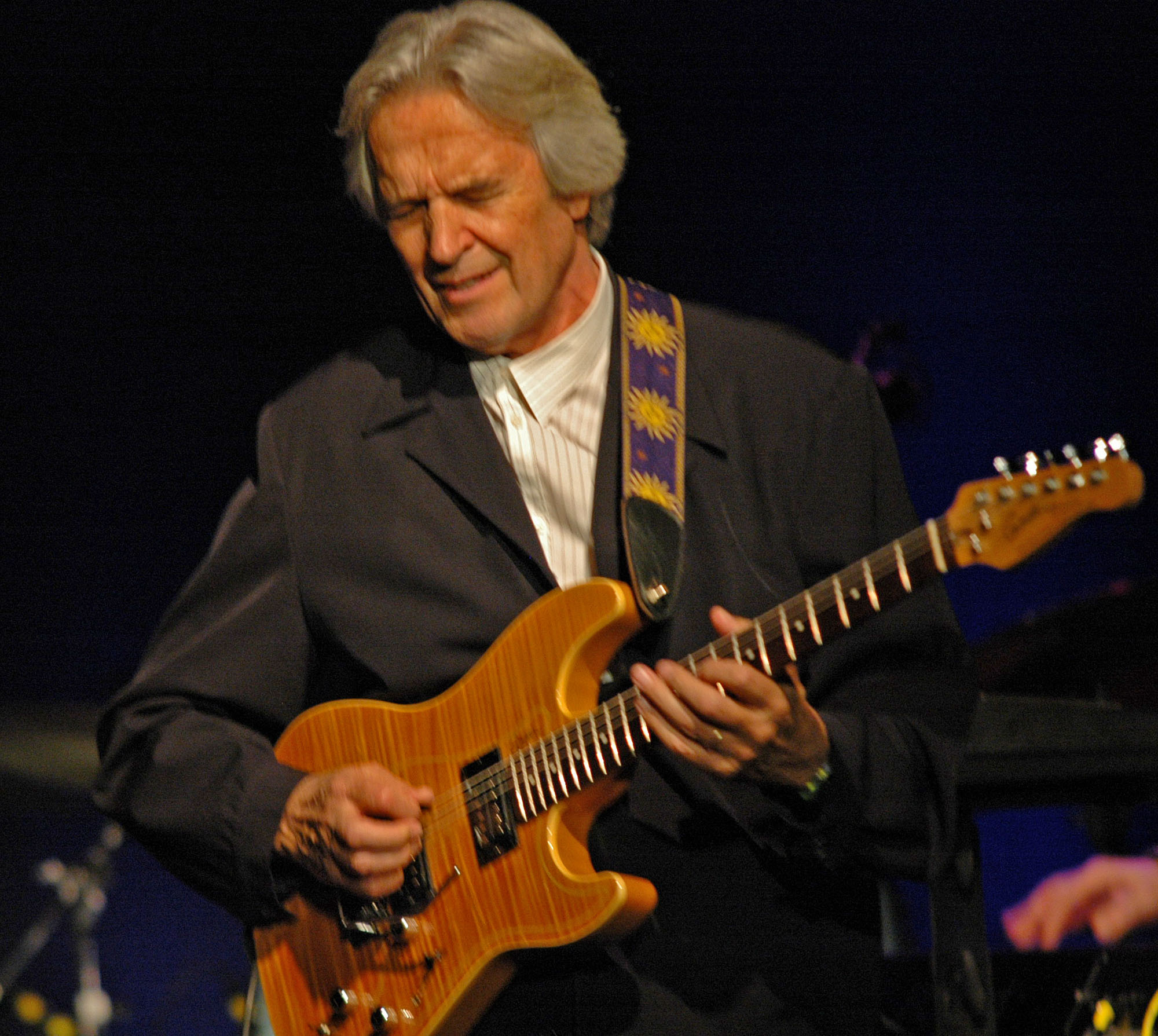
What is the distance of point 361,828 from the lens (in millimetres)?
1834

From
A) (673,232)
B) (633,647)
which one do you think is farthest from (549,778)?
(673,232)

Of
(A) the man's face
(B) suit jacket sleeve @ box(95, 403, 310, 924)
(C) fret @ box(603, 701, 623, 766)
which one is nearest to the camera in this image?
(C) fret @ box(603, 701, 623, 766)

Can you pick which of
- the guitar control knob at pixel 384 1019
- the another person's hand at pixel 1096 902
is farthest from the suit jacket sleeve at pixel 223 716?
the another person's hand at pixel 1096 902

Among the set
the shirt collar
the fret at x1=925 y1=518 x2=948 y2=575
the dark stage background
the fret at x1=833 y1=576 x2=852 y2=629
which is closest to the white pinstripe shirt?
the shirt collar

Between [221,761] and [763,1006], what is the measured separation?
0.86 metres

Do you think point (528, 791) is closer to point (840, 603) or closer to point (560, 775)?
point (560, 775)

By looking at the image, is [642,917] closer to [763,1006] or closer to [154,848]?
[763,1006]

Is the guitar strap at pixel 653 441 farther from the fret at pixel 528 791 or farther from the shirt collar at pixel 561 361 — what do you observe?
the fret at pixel 528 791

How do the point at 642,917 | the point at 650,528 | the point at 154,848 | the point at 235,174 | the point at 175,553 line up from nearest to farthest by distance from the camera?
the point at 642,917
the point at 650,528
the point at 154,848
the point at 235,174
the point at 175,553

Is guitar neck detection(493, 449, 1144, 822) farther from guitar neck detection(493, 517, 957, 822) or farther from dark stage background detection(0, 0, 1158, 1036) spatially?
dark stage background detection(0, 0, 1158, 1036)

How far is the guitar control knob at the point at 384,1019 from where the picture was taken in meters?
1.88

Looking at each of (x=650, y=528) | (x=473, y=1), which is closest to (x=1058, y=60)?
(x=473, y=1)

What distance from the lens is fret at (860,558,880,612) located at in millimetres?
1551

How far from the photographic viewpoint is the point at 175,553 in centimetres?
416
